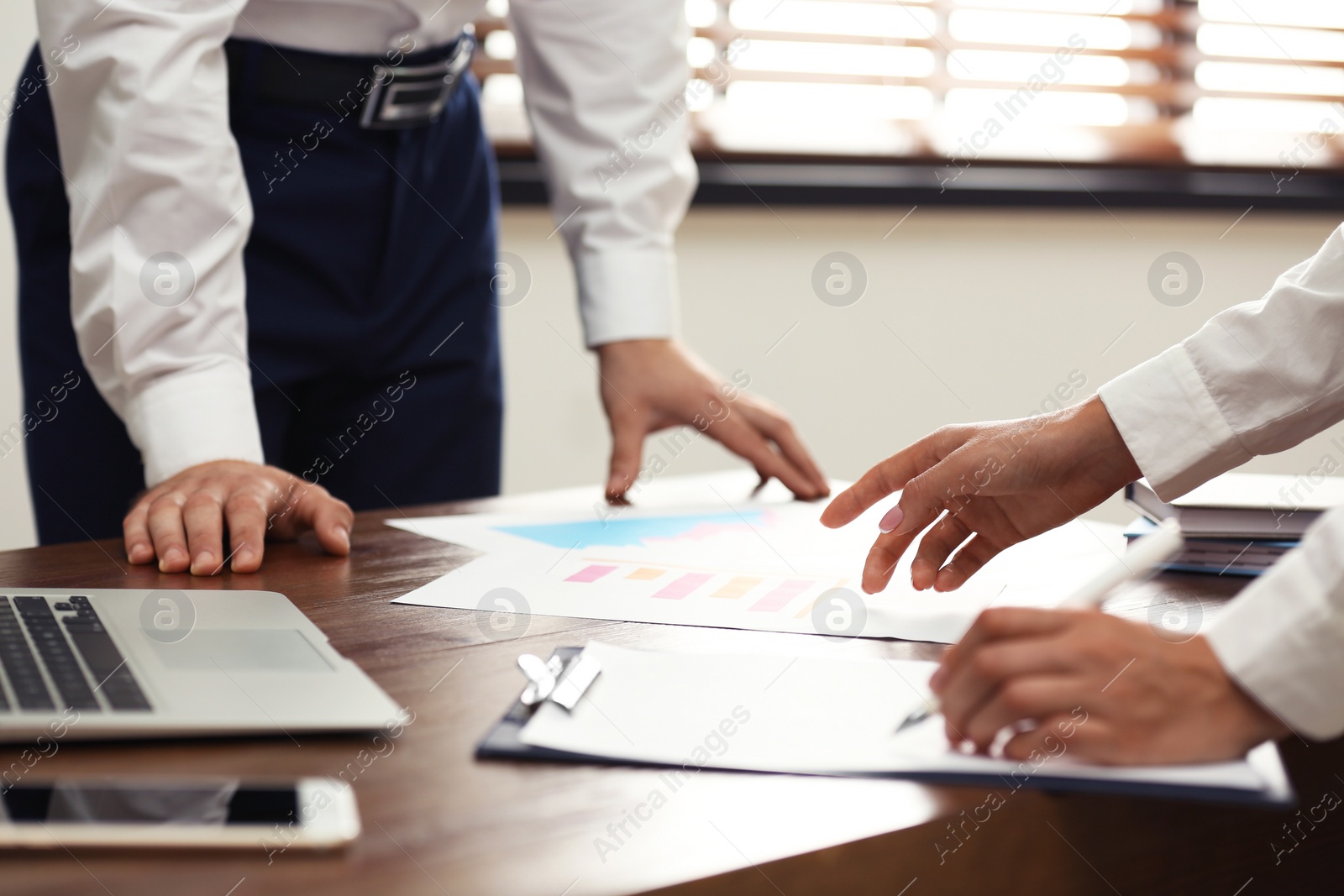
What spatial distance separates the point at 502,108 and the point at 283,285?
3.53ft

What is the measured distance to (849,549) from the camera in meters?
0.84

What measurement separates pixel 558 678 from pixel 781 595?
0.22 m

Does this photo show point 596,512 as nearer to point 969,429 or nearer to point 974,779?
point 969,429

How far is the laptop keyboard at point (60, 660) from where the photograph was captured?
0.45 metres

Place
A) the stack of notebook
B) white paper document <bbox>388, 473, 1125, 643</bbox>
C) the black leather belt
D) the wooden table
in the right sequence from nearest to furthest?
the wooden table → white paper document <bbox>388, 473, 1125, 643</bbox> → the stack of notebook → the black leather belt

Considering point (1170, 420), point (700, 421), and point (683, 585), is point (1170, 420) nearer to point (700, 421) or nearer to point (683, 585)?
point (683, 585)

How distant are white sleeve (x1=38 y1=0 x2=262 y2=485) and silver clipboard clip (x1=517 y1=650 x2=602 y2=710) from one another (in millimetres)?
432

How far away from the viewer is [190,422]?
33.1 inches

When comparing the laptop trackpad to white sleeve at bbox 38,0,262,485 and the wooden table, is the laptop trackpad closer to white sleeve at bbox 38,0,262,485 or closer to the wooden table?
the wooden table

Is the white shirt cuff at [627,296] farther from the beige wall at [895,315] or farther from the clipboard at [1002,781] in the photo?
the beige wall at [895,315]

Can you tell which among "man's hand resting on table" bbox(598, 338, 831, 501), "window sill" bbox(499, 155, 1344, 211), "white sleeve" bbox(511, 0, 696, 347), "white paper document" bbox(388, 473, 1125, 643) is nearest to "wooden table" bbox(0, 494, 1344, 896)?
"white paper document" bbox(388, 473, 1125, 643)

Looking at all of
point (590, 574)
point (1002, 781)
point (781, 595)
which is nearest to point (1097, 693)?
point (1002, 781)

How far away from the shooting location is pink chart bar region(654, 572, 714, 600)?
0.70m

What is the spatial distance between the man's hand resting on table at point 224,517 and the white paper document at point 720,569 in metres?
0.10
